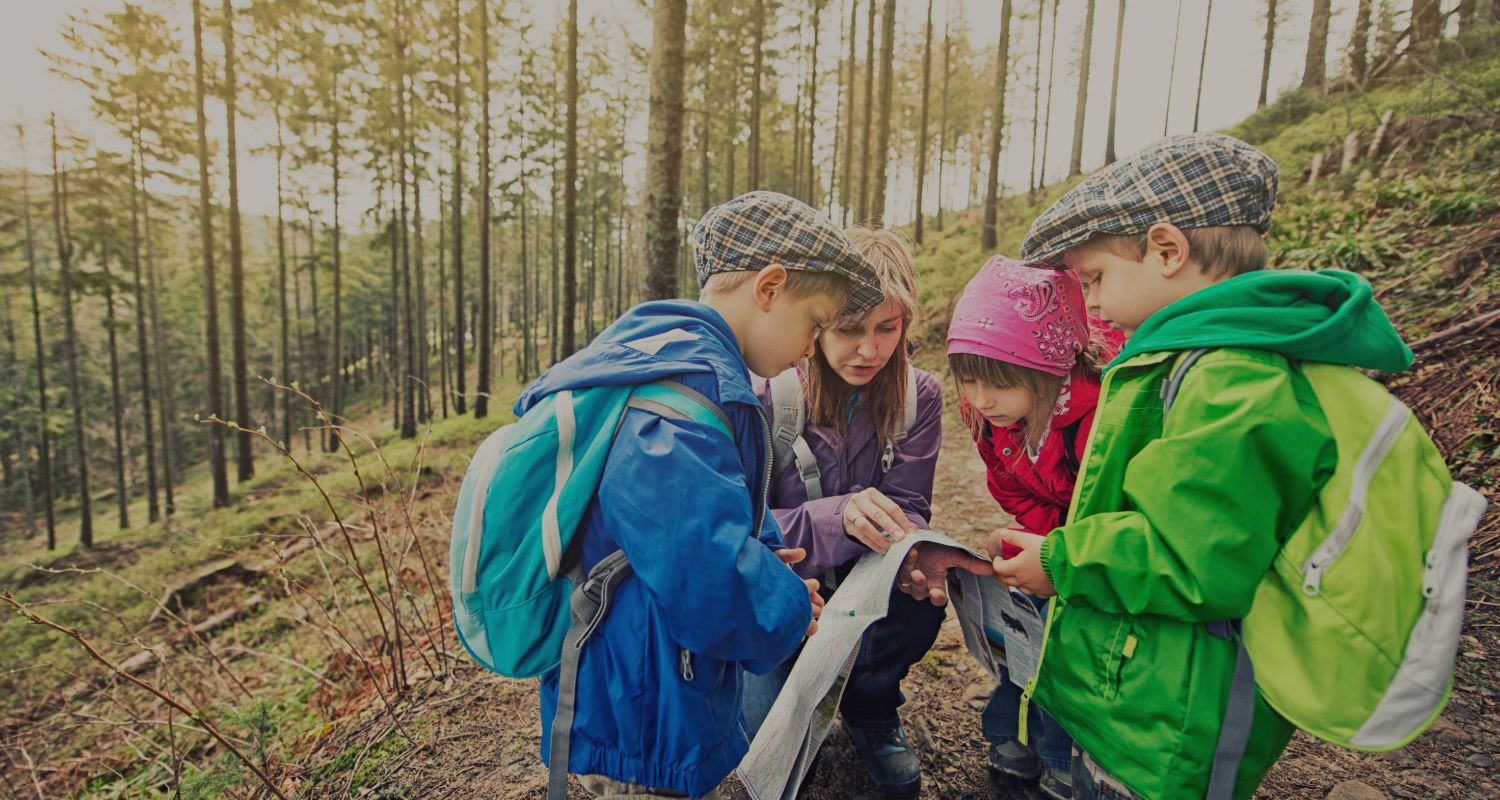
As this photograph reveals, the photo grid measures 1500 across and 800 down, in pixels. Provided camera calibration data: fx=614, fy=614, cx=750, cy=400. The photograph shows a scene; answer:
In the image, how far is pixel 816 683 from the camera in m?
1.57

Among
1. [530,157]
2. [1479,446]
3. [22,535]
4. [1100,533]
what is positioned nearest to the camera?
[1100,533]

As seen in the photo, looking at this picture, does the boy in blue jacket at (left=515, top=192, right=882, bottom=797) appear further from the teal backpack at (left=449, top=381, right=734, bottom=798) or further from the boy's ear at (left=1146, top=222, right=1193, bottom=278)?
the boy's ear at (left=1146, top=222, right=1193, bottom=278)

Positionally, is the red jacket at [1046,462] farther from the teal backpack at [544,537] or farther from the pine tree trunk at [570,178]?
the pine tree trunk at [570,178]

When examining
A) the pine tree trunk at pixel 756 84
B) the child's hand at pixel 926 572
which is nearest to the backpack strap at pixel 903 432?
the child's hand at pixel 926 572

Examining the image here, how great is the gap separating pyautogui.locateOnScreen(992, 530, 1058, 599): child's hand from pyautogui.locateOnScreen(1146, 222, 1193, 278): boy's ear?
29.9 inches

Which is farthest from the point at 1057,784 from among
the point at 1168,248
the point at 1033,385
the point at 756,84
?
the point at 756,84

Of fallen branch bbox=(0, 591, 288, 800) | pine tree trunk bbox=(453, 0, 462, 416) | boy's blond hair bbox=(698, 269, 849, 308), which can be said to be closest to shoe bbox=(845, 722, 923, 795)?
boy's blond hair bbox=(698, 269, 849, 308)

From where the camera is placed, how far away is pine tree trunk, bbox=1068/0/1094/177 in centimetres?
2088

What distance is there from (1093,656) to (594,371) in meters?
1.41

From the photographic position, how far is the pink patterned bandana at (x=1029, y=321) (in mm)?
1948

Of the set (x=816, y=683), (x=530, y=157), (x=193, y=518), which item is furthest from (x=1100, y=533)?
(x=530, y=157)

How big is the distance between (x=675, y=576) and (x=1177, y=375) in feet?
4.05

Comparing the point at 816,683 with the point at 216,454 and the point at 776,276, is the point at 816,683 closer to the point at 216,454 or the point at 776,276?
the point at 776,276

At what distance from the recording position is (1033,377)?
6.62ft
